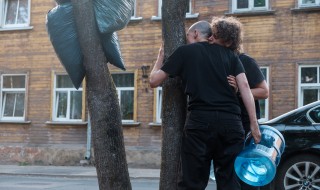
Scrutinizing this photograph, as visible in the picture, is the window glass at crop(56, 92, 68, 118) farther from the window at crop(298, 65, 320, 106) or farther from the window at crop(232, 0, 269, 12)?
the window at crop(298, 65, 320, 106)

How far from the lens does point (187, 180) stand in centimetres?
405

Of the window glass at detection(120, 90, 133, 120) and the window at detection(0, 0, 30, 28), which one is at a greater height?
the window at detection(0, 0, 30, 28)

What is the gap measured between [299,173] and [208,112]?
4.59m

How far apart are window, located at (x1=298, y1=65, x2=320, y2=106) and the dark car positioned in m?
8.53

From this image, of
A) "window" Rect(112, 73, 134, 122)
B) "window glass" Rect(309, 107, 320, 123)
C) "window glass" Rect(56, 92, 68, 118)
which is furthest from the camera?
"window glass" Rect(56, 92, 68, 118)

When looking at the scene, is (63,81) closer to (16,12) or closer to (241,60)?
(16,12)

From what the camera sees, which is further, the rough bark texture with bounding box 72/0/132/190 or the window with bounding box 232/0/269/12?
the window with bounding box 232/0/269/12

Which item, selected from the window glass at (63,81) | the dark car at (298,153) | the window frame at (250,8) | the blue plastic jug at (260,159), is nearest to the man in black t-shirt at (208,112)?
the blue plastic jug at (260,159)

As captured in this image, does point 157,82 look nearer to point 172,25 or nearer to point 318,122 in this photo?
point 172,25

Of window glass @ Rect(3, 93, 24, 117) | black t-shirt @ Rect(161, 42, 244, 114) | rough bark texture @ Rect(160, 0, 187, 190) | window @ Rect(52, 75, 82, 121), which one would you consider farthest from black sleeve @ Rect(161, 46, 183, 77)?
window glass @ Rect(3, 93, 24, 117)

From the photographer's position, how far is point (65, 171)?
16469 mm

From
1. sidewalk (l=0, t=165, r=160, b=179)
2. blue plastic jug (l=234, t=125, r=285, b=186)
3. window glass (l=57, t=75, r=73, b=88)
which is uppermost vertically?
window glass (l=57, t=75, r=73, b=88)

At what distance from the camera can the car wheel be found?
26.8 feet

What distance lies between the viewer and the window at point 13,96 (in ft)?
67.6
